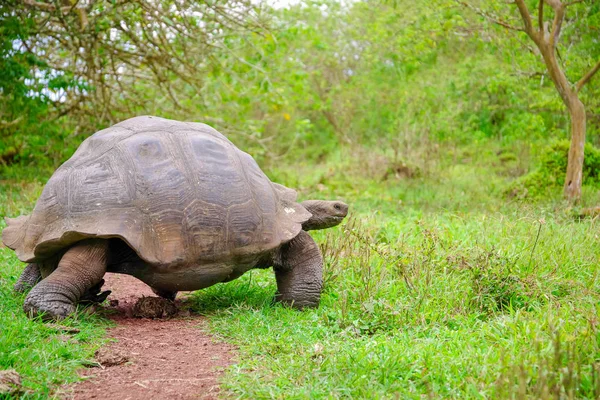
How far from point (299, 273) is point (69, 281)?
5.26ft

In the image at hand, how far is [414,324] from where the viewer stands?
160 inches

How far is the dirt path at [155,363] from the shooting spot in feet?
10.00

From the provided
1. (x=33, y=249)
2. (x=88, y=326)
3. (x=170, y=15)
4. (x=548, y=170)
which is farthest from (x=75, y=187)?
(x=548, y=170)

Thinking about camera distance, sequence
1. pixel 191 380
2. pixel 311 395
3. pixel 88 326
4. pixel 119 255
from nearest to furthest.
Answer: pixel 311 395 < pixel 191 380 < pixel 88 326 < pixel 119 255

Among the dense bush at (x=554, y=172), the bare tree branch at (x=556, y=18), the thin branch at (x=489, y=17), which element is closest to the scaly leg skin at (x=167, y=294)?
the thin branch at (x=489, y=17)

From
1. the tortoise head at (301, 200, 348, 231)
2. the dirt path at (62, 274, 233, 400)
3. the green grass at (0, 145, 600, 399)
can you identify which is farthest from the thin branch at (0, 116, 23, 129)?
the tortoise head at (301, 200, 348, 231)

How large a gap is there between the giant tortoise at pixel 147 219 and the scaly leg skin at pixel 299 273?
11.4 inches

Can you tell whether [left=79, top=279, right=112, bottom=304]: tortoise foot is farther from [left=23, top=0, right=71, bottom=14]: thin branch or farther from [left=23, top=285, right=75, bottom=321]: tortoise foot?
[left=23, top=0, right=71, bottom=14]: thin branch

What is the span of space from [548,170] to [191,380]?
8431mm

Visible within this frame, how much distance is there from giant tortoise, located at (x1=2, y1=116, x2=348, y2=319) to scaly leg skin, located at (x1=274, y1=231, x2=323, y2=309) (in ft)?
0.95

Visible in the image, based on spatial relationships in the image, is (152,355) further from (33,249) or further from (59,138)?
(59,138)

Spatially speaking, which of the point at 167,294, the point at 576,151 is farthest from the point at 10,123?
the point at 576,151

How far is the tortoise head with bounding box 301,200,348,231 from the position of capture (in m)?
5.00

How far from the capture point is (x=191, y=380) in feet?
10.6
